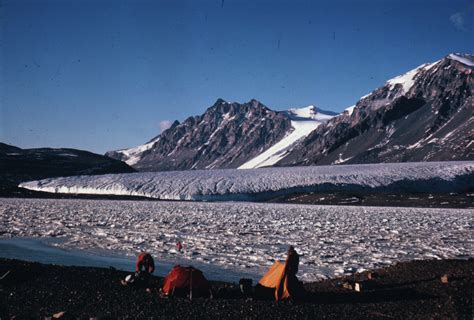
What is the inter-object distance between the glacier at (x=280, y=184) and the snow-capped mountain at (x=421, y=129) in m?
67.1

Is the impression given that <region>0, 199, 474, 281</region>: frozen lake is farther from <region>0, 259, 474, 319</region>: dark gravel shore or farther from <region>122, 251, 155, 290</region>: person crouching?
<region>0, 259, 474, 319</region>: dark gravel shore

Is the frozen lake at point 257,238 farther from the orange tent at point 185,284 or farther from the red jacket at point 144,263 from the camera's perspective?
the orange tent at point 185,284

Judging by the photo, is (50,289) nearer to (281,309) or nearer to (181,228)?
(281,309)

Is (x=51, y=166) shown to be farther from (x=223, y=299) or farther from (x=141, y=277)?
(x=223, y=299)

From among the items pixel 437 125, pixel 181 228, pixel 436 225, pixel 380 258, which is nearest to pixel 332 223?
pixel 436 225

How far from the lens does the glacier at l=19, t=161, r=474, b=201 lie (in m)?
50.0

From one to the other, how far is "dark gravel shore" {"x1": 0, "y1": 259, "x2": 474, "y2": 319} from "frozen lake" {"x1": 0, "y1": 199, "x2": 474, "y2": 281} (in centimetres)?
217

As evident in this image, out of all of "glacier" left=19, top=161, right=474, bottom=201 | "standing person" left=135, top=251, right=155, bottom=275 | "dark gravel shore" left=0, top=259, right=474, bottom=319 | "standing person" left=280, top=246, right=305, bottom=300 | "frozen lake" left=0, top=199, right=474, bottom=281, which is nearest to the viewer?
"dark gravel shore" left=0, top=259, right=474, bottom=319

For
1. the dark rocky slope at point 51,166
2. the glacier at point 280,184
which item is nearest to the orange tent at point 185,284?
the glacier at point 280,184

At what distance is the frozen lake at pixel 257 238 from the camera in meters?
13.3

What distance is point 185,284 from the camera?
881 cm

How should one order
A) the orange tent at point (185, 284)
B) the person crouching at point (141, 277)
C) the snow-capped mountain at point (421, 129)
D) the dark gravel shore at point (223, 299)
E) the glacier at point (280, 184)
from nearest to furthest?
the dark gravel shore at point (223, 299), the orange tent at point (185, 284), the person crouching at point (141, 277), the glacier at point (280, 184), the snow-capped mountain at point (421, 129)

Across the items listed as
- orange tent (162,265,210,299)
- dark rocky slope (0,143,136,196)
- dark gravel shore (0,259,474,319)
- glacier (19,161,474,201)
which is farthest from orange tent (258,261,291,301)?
dark rocky slope (0,143,136,196)

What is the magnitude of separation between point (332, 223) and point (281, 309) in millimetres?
16177
